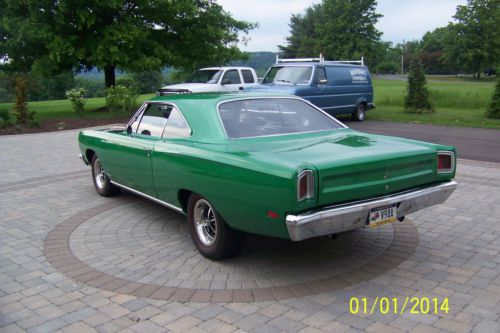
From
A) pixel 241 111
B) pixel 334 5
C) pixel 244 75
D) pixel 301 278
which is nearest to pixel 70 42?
pixel 244 75

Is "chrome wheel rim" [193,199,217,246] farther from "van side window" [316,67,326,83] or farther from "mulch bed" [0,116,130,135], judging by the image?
"mulch bed" [0,116,130,135]

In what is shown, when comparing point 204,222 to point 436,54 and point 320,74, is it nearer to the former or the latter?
point 320,74

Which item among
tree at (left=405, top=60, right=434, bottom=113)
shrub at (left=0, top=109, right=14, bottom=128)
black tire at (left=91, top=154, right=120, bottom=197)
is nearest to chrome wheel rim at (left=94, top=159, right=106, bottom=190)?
black tire at (left=91, top=154, right=120, bottom=197)

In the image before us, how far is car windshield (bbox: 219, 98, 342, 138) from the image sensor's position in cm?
484

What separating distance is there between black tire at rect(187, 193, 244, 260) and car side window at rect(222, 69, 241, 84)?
47.3ft

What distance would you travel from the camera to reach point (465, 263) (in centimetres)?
445

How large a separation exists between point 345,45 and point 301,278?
67.8m

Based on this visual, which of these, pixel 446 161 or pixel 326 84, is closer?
pixel 446 161

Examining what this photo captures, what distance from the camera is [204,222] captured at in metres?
4.77

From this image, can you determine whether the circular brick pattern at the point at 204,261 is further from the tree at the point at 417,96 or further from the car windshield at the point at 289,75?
the tree at the point at 417,96

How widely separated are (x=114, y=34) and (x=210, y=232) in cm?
1678

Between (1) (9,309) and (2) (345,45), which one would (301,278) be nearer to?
(1) (9,309)
